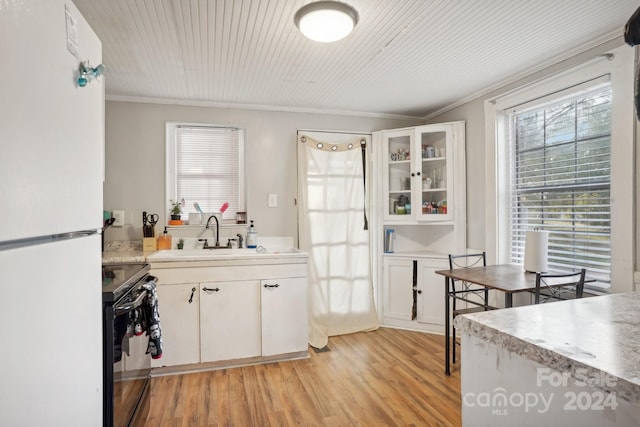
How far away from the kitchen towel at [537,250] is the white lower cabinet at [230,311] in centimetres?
173

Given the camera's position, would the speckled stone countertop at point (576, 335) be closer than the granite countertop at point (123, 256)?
Yes

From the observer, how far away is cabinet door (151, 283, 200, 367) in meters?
2.62

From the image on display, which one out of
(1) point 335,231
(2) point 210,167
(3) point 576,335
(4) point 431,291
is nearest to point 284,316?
(1) point 335,231

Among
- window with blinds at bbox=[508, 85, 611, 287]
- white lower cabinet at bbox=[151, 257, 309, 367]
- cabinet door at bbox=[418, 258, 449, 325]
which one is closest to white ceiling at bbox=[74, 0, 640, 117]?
window with blinds at bbox=[508, 85, 611, 287]

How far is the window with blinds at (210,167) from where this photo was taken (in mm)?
3385

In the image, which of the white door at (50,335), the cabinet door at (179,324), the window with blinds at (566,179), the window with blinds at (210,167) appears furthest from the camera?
the window with blinds at (210,167)

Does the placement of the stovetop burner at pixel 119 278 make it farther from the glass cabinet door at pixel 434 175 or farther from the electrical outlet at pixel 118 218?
the glass cabinet door at pixel 434 175

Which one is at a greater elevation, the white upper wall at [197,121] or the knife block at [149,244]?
the white upper wall at [197,121]

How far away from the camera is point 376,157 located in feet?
12.2

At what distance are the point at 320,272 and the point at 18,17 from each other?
124 inches

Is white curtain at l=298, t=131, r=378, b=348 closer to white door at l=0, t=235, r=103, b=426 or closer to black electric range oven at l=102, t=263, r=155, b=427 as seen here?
black electric range oven at l=102, t=263, r=155, b=427

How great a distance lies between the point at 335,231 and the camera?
3.62 m

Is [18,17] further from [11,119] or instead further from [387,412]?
[387,412]

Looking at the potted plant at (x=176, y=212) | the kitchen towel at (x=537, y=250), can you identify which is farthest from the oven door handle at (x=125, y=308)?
the kitchen towel at (x=537, y=250)
